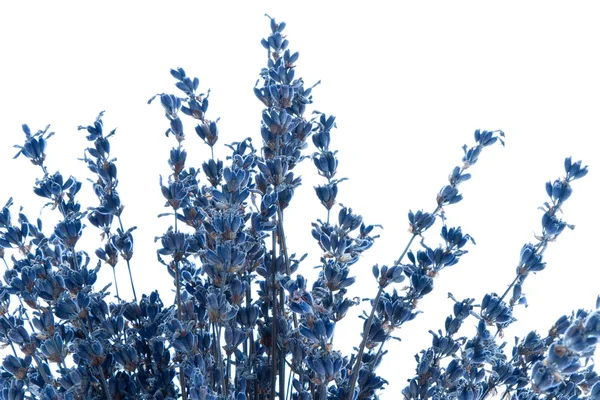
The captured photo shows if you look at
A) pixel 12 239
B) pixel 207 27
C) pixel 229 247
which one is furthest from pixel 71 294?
pixel 207 27

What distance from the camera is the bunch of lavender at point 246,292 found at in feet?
2.20

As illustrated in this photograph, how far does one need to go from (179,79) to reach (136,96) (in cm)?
100

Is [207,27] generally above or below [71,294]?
above

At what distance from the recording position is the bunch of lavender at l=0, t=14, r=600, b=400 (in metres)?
0.67

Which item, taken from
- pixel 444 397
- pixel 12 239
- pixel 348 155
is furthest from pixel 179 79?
pixel 348 155

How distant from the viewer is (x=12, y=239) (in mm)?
769

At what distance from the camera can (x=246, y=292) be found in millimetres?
738

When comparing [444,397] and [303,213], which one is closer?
[444,397]

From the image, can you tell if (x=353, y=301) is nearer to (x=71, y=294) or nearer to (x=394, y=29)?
(x=71, y=294)

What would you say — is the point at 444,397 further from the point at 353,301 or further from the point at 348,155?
the point at 348,155

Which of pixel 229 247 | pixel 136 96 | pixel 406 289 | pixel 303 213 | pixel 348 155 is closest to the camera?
pixel 229 247

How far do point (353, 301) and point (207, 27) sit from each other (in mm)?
1110

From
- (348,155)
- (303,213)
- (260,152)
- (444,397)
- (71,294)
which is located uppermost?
(303,213)

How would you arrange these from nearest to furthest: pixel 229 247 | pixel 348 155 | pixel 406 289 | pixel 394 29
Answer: pixel 229 247 → pixel 406 289 → pixel 348 155 → pixel 394 29
